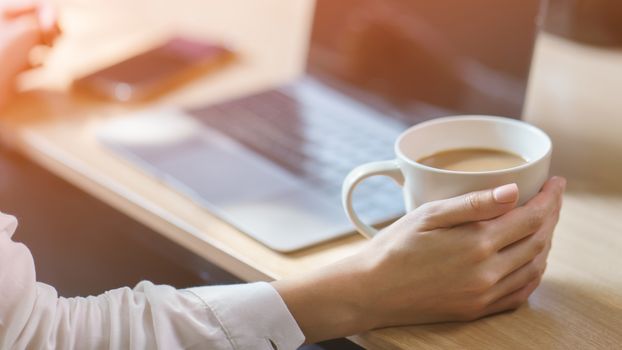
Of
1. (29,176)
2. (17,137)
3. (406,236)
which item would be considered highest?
(406,236)

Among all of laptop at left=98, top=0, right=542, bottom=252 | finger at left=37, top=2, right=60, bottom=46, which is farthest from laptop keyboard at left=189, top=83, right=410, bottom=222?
finger at left=37, top=2, right=60, bottom=46

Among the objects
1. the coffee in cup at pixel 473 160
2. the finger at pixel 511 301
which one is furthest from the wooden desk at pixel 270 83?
the coffee in cup at pixel 473 160

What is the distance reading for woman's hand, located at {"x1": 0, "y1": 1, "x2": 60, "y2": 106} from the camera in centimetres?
112

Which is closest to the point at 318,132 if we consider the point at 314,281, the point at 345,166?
the point at 345,166

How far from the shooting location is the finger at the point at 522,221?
27.1 inches

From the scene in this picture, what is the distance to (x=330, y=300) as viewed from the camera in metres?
0.72

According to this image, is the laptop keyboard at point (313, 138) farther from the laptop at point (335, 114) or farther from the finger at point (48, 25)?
the finger at point (48, 25)

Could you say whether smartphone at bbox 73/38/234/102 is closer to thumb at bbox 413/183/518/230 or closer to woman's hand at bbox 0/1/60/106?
woman's hand at bbox 0/1/60/106

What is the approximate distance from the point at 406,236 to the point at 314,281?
0.09 m

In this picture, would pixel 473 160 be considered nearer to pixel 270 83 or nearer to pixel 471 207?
pixel 471 207

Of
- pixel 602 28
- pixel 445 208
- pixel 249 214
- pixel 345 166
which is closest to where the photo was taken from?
pixel 445 208

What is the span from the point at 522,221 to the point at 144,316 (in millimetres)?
322

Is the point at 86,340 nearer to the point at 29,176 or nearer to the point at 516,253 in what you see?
the point at 516,253

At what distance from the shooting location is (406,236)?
0.70 meters
